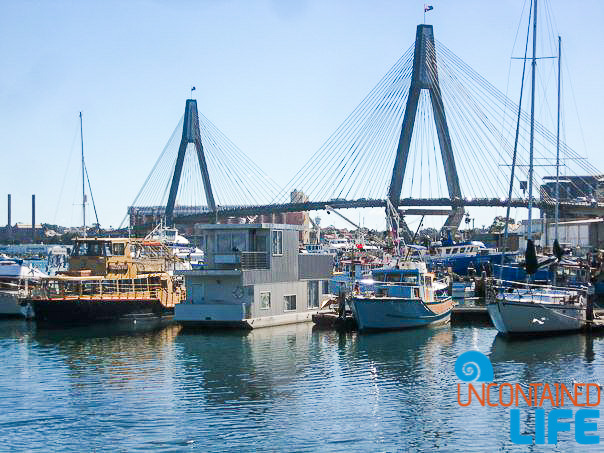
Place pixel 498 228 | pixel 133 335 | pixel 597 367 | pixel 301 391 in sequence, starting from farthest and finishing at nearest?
pixel 498 228 → pixel 133 335 → pixel 597 367 → pixel 301 391

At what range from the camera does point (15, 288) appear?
54.9 m

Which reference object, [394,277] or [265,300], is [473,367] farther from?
[265,300]

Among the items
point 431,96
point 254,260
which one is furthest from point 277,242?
point 431,96

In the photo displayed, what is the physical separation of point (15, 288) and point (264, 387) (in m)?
29.4

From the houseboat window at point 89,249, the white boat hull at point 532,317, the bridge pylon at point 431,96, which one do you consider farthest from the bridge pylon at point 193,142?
the white boat hull at point 532,317

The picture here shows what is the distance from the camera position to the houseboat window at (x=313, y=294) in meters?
47.4

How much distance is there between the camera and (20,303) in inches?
1962

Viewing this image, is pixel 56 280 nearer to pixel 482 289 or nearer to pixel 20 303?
pixel 20 303

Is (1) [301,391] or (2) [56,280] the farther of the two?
(2) [56,280]

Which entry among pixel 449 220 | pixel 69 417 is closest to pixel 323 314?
pixel 69 417

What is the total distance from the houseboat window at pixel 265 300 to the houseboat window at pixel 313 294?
397 cm

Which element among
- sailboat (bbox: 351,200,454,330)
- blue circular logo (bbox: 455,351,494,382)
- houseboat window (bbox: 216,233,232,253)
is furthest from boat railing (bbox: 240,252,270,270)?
blue circular logo (bbox: 455,351,494,382)

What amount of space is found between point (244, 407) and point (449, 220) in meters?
84.0

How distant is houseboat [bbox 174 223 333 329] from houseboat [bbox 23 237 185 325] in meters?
4.68
